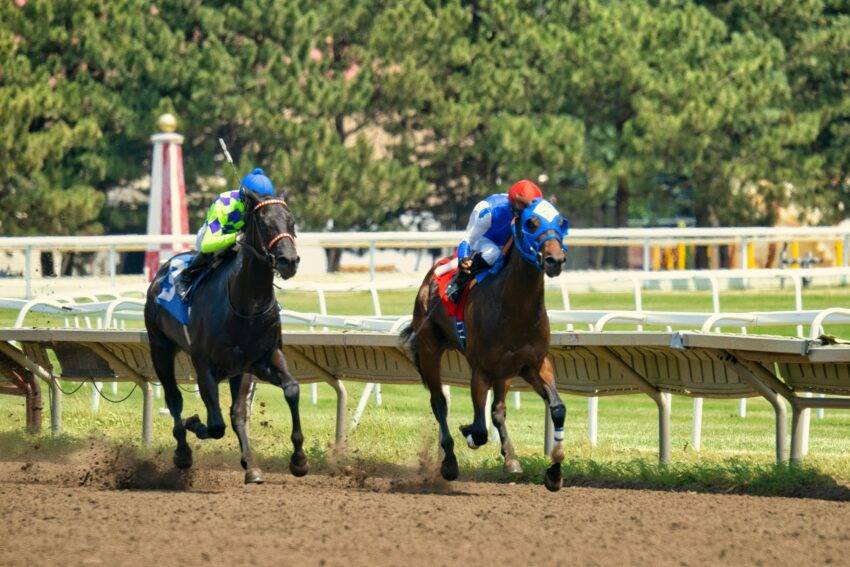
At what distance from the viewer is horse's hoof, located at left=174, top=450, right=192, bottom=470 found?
816 cm

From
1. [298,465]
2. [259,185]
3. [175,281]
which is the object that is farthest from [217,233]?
[298,465]

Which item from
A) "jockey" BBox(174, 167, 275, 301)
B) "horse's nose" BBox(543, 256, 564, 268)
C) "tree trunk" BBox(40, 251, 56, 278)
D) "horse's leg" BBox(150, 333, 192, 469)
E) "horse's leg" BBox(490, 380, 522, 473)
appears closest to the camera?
"horse's nose" BBox(543, 256, 564, 268)

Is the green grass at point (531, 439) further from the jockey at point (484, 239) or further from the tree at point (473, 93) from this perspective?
the tree at point (473, 93)

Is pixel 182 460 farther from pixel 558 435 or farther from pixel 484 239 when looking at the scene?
pixel 558 435

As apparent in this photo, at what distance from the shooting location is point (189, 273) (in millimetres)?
8328

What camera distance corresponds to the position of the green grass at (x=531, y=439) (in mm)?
7484

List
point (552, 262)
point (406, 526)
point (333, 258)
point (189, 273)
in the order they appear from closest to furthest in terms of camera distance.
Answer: point (406, 526) < point (552, 262) < point (189, 273) < point (333, 258)

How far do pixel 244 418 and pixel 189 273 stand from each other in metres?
0.88

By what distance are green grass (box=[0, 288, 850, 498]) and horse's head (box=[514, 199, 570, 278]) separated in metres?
1.25

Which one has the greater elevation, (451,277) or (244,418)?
(451,277)

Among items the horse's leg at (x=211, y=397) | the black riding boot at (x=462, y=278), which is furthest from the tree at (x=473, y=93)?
the horse's leg at (x=211, y=397)

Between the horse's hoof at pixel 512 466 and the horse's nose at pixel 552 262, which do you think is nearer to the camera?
the horse's nose at pixel 552 262

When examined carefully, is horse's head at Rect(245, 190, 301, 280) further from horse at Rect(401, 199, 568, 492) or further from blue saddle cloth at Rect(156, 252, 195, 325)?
horse at Rect(401, 199, 568, 492)

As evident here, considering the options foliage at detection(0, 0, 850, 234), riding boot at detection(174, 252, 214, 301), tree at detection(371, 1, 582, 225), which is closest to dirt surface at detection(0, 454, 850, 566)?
riding boot at detection(174, 252, 214, 301)
